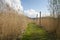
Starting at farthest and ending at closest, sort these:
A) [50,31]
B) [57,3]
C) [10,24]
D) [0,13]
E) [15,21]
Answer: [50,31] → [57,3] → [15,21] → [10,24] → [0,13]

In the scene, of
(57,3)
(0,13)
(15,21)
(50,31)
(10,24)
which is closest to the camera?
(0,13)

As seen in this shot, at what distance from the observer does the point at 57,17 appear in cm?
1099

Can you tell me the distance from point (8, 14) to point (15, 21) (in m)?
0.65

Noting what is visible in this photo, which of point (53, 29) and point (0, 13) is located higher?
point (0, 13)

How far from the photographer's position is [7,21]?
8734 mm

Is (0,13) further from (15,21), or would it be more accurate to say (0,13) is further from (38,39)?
(38,39)

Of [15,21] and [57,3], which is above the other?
[57,3]

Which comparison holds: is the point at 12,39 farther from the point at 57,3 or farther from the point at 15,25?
the point at 57,3

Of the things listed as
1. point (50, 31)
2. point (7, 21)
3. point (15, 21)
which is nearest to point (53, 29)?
point (50, 31)

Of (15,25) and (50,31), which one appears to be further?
(50,31)

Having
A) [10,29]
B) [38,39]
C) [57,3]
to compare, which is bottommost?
[38,39]

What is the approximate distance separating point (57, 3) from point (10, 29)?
3695 millimetres

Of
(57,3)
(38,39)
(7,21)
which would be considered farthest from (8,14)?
(57,3)

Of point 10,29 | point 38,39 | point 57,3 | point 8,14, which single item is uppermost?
point 57,3
